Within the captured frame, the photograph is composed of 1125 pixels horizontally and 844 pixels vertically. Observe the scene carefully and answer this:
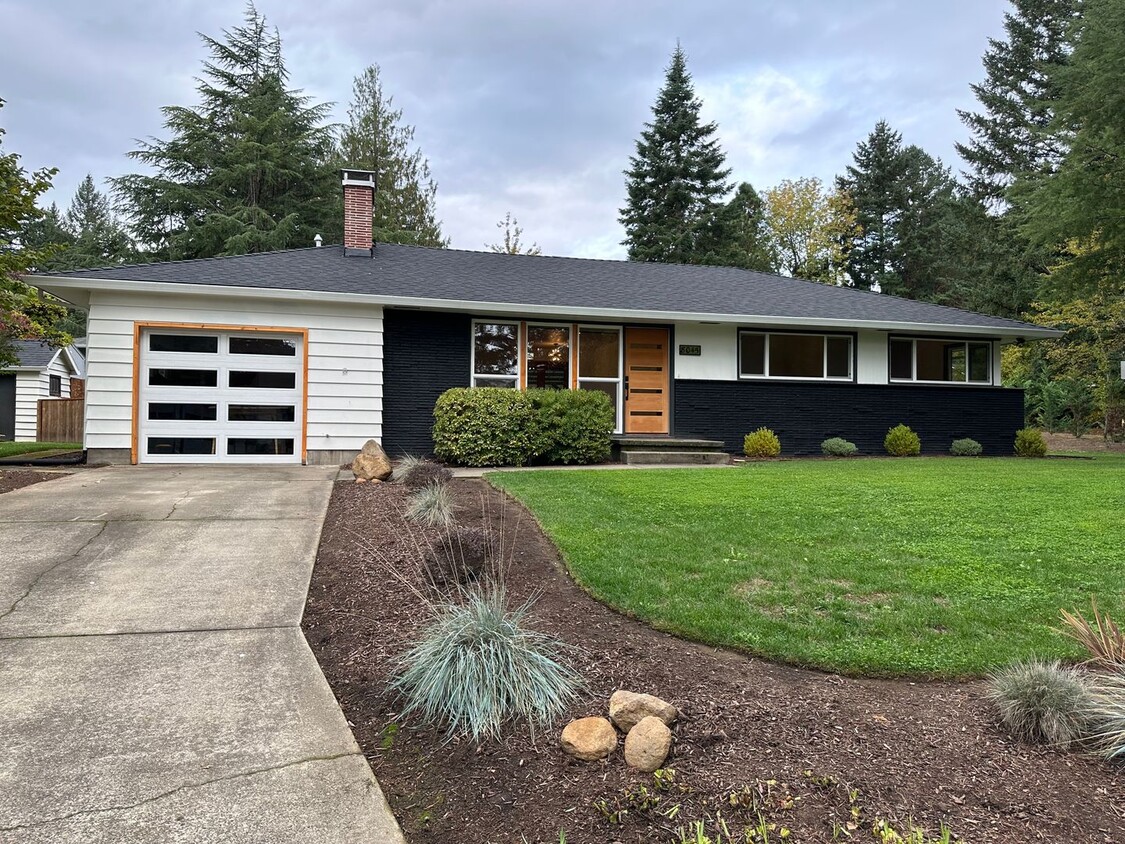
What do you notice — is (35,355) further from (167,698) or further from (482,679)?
(482,679)

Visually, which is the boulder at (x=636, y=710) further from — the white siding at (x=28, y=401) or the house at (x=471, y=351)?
the white siding at (x=28, y=401)

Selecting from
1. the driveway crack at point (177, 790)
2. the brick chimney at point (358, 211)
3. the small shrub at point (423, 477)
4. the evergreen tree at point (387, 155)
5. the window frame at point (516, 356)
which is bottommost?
the driveway crack at point (177, 790)

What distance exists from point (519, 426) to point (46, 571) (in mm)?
6711

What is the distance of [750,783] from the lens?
209 cm

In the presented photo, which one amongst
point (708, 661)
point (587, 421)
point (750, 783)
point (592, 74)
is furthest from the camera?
point (592, 74)

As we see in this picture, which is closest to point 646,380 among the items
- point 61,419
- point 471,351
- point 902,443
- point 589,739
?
point 471,351

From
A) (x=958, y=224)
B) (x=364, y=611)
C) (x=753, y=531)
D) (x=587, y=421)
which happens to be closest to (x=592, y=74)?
(x=587, y=421)

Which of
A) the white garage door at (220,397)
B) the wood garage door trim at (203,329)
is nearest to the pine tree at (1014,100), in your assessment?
the wood garage door trim at (203,329)

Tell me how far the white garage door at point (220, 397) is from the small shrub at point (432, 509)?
5034 mm

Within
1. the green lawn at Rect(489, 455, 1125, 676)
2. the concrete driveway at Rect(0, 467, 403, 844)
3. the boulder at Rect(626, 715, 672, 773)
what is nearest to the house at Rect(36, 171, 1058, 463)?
the green lawn at Rect(489, 455, 1125, 676)

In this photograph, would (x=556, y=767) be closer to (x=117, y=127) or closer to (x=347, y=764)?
(x=347, y=764)

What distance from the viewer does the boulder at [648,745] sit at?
7.10 ft

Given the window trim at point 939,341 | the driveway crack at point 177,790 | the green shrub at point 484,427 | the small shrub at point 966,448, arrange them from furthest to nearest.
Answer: the window trim at point 939,341 → the small shrub at point 966,448 → the green shrub at point 484,427 → the driveway crack at point 177,790

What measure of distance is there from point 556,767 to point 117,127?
28469 millimetres
